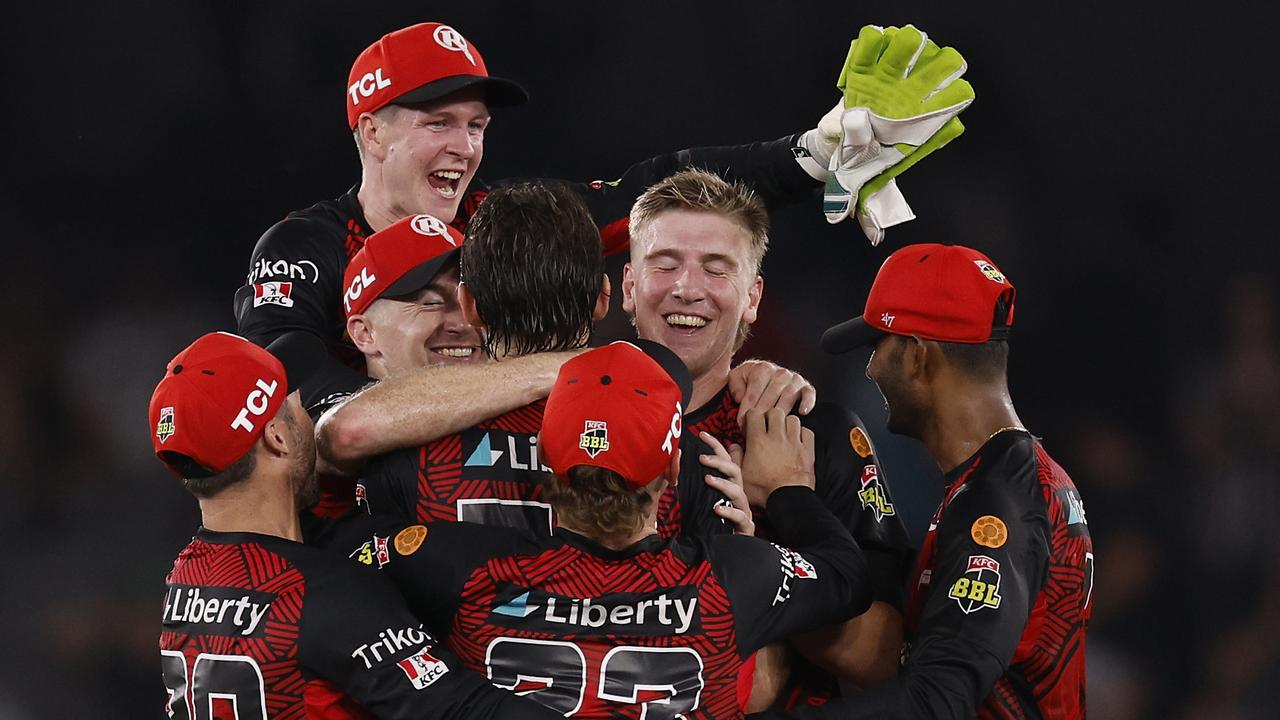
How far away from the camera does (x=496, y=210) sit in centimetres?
210

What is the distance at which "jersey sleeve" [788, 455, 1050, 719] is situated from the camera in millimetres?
2053

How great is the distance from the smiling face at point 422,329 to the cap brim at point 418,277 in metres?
0.03

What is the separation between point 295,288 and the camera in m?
2.99

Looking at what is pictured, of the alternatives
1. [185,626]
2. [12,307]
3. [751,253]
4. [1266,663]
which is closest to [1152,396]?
[1266,663]

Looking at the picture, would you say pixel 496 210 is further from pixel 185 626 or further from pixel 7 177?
pixel 7 177

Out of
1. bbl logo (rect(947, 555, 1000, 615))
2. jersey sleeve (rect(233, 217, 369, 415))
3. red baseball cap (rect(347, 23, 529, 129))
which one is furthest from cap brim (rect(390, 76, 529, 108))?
bbl logo (rect(947, 555, 1000, 615))

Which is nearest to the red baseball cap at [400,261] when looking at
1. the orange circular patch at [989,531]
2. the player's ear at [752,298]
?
the player's ear at [752,298]

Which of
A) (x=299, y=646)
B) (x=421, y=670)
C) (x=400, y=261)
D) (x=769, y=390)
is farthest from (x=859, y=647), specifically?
(x=400, y=261)

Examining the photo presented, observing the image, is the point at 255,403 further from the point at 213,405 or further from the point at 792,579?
the point at 792,579

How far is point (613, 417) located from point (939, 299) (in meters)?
0.86

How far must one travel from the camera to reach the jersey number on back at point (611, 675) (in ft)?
6.23

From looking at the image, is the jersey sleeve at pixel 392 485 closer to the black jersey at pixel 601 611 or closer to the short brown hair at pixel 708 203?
the black jersey at pixel 601 611

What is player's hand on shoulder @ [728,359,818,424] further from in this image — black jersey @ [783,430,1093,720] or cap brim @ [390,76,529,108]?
cap brim @ [390,76,529,108]

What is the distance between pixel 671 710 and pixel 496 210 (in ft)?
2.68
